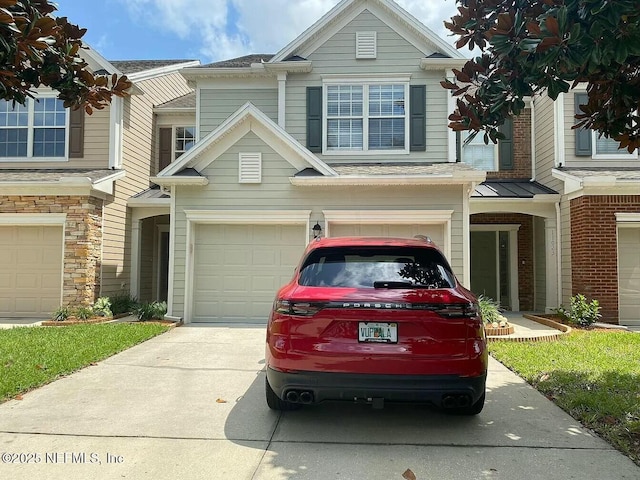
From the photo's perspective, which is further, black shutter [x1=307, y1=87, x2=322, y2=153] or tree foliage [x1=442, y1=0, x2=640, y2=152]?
black shutter [x1=307, y1=87, x2=322, y2=153]

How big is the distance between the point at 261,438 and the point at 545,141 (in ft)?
39.1

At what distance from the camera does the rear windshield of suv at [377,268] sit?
4074 mm

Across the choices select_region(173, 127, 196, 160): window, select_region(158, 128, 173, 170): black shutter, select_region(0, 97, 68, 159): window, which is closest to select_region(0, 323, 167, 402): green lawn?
select_region(0, 97, 68, 159): window

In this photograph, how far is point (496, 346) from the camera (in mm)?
7922

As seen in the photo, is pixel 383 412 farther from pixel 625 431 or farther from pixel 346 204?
pixel 346 204

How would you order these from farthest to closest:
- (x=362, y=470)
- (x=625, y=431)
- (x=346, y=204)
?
(x=346, y=204) → (x=625, y=431) → (x=362, y=470)

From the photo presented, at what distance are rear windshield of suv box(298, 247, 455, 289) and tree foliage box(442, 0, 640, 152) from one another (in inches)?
57.6

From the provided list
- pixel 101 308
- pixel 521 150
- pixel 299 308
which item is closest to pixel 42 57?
pixel 299 308

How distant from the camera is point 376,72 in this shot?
11.9 m

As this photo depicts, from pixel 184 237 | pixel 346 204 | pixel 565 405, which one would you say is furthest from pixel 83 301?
pixel 565 405

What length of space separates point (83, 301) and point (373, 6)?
10063mm

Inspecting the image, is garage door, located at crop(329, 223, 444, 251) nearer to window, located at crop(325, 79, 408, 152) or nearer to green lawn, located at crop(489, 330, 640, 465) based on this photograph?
window, located at crop(325, 79, 408, 152)

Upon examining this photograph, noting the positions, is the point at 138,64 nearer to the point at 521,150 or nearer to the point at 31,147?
the point at 31,147

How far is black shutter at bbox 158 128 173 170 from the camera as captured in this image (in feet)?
47.6
